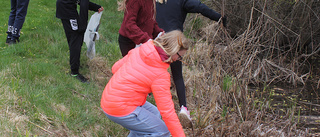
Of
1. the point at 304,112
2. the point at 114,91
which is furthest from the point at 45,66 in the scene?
the point at 304,112

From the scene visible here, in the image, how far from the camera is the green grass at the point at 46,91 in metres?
3.16

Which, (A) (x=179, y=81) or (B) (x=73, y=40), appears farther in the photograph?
(B) (x=73, y=40)

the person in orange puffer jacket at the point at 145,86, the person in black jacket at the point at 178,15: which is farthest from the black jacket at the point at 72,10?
the person in orange puffer jacket at the point at 145,86

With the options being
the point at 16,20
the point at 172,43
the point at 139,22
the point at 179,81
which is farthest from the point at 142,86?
the point at 16,20

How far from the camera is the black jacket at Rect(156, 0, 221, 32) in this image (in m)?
3.34

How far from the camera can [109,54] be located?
18.3ft

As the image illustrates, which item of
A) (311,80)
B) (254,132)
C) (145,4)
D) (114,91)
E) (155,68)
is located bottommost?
(311,80)

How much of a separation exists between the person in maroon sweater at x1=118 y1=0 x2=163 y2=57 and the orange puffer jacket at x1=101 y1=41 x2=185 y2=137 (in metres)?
0.93

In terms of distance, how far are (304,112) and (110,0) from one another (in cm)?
729

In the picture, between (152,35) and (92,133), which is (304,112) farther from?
(92,133)

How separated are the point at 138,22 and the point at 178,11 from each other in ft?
1.49

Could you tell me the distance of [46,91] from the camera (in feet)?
12.5

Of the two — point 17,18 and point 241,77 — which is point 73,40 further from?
point 241,77

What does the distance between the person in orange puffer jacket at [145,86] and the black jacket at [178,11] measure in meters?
1.11
